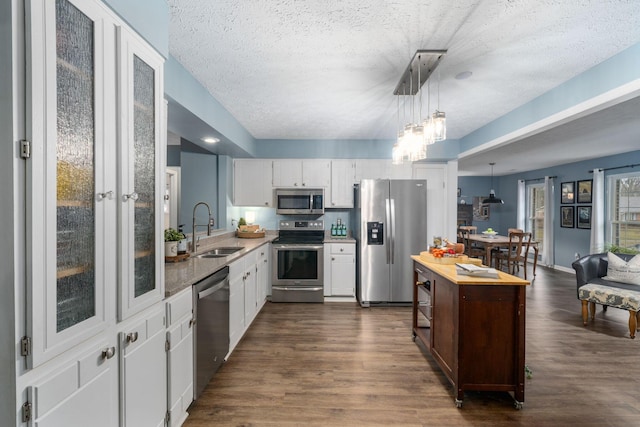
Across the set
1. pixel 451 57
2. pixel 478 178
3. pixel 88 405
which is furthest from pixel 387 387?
pixel 478 178

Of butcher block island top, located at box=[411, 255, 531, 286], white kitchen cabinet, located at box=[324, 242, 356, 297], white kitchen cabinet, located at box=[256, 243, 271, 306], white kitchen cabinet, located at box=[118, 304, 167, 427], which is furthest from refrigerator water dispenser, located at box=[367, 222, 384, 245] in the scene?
white kitchen cabinet, located at box=[118, 304, 167, 427]

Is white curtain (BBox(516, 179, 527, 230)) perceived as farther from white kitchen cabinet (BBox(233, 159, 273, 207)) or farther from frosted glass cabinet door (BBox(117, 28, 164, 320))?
frosted glass cabinet door (BBox(117, 28, 164, 320))

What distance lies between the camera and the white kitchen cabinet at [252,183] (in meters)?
4.89

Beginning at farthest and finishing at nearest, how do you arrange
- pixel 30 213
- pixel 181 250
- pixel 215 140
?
pixel 215 140 → pixel 181 250 → pixel 30 213

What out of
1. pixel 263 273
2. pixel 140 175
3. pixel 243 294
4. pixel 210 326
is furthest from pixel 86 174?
pixel 263 273

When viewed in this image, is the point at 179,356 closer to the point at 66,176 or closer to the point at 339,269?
the point at 66,176

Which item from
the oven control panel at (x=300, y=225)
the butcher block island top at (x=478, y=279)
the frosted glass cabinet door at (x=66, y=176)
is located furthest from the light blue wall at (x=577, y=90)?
the frosted glass cabinet door at (x=66, y=176)

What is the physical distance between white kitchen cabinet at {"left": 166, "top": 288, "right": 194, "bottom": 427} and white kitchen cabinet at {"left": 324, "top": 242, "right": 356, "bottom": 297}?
8.82 ft

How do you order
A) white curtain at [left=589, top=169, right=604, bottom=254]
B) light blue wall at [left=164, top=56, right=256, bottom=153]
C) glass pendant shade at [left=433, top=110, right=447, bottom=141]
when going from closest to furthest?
glass pendant shade at [left=433, top=110, right=447, bottom=141]
light blue wall at [left=164, top=56, right=256, bottom=153]
white curtain at [left=589, top=169, right=604, bottom=254]

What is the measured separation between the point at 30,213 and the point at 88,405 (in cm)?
76

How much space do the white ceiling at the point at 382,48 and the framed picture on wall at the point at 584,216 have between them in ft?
11.5

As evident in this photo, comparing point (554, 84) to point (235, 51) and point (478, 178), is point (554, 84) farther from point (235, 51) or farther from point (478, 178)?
point (478, 178)

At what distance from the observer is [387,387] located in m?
2.35

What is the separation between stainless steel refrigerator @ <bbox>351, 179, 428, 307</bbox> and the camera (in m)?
4.31
